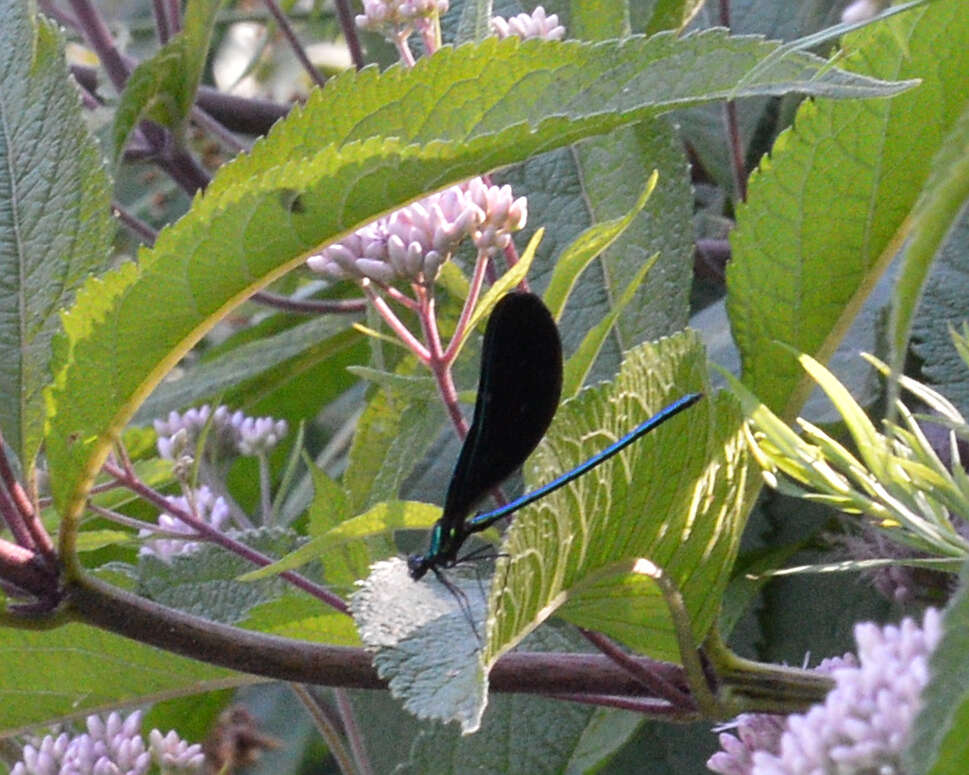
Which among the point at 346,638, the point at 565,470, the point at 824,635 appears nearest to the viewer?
the point at 565,470

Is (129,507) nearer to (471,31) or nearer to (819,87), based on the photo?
(471,31)

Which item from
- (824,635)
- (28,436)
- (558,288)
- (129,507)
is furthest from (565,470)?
(129,507)

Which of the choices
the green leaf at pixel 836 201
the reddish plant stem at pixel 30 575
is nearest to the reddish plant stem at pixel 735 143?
the green leaf at pixel 836 201

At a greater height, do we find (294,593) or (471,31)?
(471,31)

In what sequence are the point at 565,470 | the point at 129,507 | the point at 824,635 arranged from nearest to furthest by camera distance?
the point at 565,470
the point at 824,635
the point at 129,507

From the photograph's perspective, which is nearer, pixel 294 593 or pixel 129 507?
pixel 294 593

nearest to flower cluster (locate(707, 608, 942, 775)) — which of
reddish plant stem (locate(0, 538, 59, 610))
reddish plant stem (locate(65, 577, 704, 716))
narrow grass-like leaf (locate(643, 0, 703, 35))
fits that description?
reddish plant stem (locate(65, 577, 704, 716))

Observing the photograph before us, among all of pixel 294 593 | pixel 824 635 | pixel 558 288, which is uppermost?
pixel 558 288
